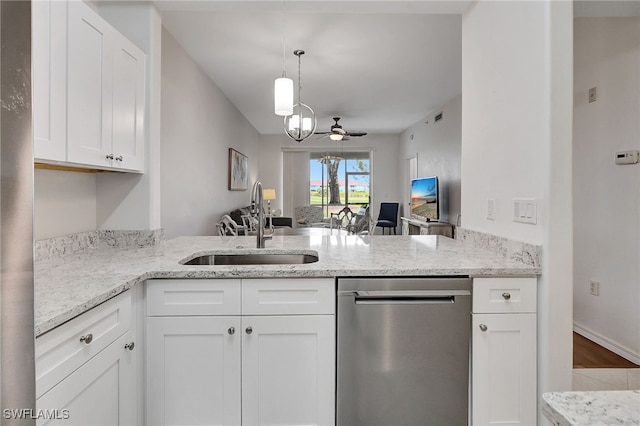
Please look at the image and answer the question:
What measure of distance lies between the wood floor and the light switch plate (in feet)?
4.63

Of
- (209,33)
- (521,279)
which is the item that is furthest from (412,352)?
(209,33)

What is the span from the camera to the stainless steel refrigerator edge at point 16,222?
400 millimetres

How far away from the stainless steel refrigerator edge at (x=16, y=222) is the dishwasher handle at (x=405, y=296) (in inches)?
48.4

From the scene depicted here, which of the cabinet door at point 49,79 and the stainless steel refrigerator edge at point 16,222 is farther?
the cabinet door at point 49,79

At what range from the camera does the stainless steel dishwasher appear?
1541 mm

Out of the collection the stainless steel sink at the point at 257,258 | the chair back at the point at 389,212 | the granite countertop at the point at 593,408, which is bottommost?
the stainless steel sink at the point at 257,258

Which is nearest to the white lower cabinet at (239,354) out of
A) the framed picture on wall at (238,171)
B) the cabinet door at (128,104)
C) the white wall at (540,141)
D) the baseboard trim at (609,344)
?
the cabinet door at (128,104)

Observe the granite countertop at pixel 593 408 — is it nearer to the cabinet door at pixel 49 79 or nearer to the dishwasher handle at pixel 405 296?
the dishwasher handle at pixel 405 296

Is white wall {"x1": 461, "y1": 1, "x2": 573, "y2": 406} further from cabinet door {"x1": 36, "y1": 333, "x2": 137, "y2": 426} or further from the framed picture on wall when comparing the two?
the framed picture on wall

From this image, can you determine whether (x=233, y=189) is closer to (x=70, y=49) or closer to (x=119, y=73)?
(x=119, y=73)

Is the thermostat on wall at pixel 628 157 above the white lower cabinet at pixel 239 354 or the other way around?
above

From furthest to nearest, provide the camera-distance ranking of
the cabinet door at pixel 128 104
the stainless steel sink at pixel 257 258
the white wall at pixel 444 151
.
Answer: the white wall at pixel 444 151 → the stainless steel sink at pixel 257 258 → the cabinet door at pixel 128 104

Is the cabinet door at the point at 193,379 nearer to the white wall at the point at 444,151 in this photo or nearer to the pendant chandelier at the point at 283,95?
the pendant chandelier at the point at 283,95

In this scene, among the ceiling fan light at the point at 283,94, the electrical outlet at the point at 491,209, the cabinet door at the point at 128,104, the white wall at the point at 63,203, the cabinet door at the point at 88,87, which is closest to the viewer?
the cabinet door at the point at 88,87
